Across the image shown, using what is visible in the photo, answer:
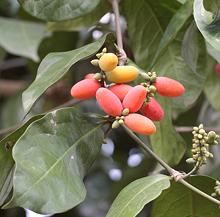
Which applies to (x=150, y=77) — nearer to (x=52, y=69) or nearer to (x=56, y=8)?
(x=52, y=69)

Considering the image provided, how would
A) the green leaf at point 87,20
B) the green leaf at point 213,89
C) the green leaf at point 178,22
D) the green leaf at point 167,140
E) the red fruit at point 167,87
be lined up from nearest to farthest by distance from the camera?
the red fruit at point 167,87 < the green leaf at point 178,22 < the green leaf at point 167,140 < the green leaf at point 87,20 < the green leaf at point 213,89

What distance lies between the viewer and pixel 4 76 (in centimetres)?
222

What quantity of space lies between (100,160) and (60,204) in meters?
1.19

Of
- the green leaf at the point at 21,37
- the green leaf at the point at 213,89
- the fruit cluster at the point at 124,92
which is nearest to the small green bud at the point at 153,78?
the fruit cluster at the point at 124,92

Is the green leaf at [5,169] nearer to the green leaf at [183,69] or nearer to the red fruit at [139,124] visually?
the red fruit at [139,124]

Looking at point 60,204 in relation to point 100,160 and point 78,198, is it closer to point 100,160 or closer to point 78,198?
point 78,198

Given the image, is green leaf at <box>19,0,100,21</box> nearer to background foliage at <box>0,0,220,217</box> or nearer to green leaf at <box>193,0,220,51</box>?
background foliage at <box>0,0,220,217</box>

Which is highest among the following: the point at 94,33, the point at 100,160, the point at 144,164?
the point at 94,33

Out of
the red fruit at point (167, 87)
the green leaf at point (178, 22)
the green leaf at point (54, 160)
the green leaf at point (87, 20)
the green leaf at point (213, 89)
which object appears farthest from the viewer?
the green leaf at point (213, 89)

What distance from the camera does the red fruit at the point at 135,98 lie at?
Result: 88 centimetres

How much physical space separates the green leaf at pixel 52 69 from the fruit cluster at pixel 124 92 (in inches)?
1.5

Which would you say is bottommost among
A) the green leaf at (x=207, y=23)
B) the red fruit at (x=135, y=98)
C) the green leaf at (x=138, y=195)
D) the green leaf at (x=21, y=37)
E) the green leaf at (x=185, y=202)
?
the green leaf at (x=21, y=37)

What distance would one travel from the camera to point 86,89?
91 centimetres

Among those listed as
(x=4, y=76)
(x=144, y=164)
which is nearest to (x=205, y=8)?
(x=144, y=164)
